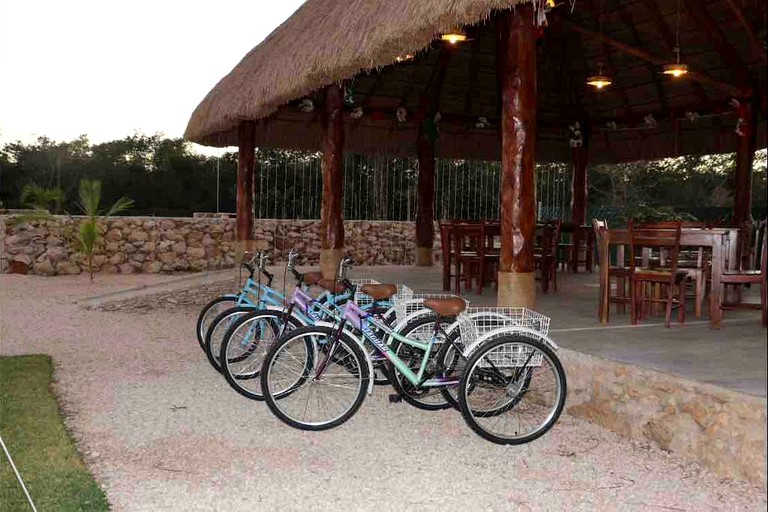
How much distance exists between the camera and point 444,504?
9.98 ft

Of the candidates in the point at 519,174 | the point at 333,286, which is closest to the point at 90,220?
the point at 333,286

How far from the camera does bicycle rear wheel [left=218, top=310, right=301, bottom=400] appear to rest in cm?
461

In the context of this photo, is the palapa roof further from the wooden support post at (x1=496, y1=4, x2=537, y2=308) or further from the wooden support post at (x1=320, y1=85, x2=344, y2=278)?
the wooden support post at (x1=496, y1=4, x2=537, y2=308)

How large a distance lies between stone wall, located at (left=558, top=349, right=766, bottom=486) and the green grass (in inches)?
95.3

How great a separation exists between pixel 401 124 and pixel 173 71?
349 inches

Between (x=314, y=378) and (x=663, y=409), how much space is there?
5.80 ft

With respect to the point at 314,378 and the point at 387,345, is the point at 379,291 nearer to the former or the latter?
the point at 387,345

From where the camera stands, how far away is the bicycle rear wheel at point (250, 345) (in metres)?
4.61

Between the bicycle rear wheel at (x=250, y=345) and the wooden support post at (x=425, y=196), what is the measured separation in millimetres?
6643

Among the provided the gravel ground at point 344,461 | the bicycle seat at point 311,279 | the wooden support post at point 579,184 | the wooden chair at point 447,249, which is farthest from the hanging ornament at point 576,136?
the gravel ground at point 344,461

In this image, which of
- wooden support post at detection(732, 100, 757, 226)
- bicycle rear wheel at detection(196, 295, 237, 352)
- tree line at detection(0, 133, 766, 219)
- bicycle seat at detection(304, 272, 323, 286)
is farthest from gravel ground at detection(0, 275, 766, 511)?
tree line at detection(0, 133, 766, 219)

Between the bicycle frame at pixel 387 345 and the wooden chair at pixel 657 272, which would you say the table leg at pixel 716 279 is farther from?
the bicycle frame at pixel 387 345

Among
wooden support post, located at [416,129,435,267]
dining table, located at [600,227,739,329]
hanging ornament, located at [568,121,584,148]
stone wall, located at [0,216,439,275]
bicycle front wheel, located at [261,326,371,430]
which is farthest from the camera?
stone wall, located at [0,216,439,275]

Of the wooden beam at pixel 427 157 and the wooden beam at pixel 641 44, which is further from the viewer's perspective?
the wooden beam at pixel 427 157
